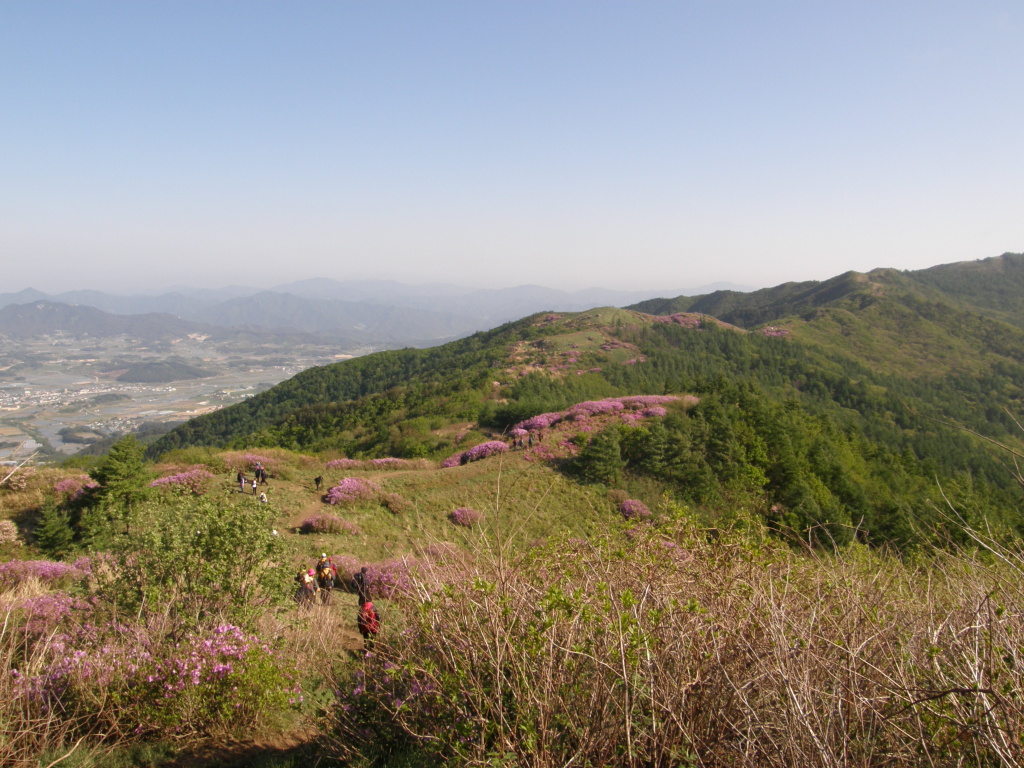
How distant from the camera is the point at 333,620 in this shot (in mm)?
7926

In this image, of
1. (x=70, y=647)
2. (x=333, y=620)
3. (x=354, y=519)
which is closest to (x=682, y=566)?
(x=333, y=620)

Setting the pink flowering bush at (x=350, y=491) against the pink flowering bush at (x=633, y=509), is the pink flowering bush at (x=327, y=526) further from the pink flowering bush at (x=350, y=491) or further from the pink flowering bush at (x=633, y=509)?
the pink flowering bush at (x=633, y=509)

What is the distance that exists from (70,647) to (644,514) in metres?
18.3

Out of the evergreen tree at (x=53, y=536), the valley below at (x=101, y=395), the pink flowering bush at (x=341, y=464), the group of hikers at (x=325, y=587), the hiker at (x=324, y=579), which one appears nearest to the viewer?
the group of hikers at (x=325, y=587)

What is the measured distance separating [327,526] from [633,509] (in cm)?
1215

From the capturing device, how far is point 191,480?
64.0 feet

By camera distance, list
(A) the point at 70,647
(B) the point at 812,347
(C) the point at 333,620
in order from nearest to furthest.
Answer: (A) the point at 70,647 < (C) the point at 333,620 < (B) the point at 812,347

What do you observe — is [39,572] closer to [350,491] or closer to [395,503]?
[350,491]

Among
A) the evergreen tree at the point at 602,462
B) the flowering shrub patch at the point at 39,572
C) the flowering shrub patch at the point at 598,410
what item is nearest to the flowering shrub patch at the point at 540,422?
the flowering shrub patch at the point at 598,410

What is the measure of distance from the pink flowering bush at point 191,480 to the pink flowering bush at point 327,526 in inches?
211

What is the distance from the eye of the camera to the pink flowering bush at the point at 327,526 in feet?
54.5

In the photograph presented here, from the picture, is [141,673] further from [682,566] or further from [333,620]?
[682,566]

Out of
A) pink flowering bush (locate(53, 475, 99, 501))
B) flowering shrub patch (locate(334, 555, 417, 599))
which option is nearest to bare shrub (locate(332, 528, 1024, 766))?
flowering shrub patch (locate(334, 555, 417, 599))

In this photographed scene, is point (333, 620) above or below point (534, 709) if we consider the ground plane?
below
